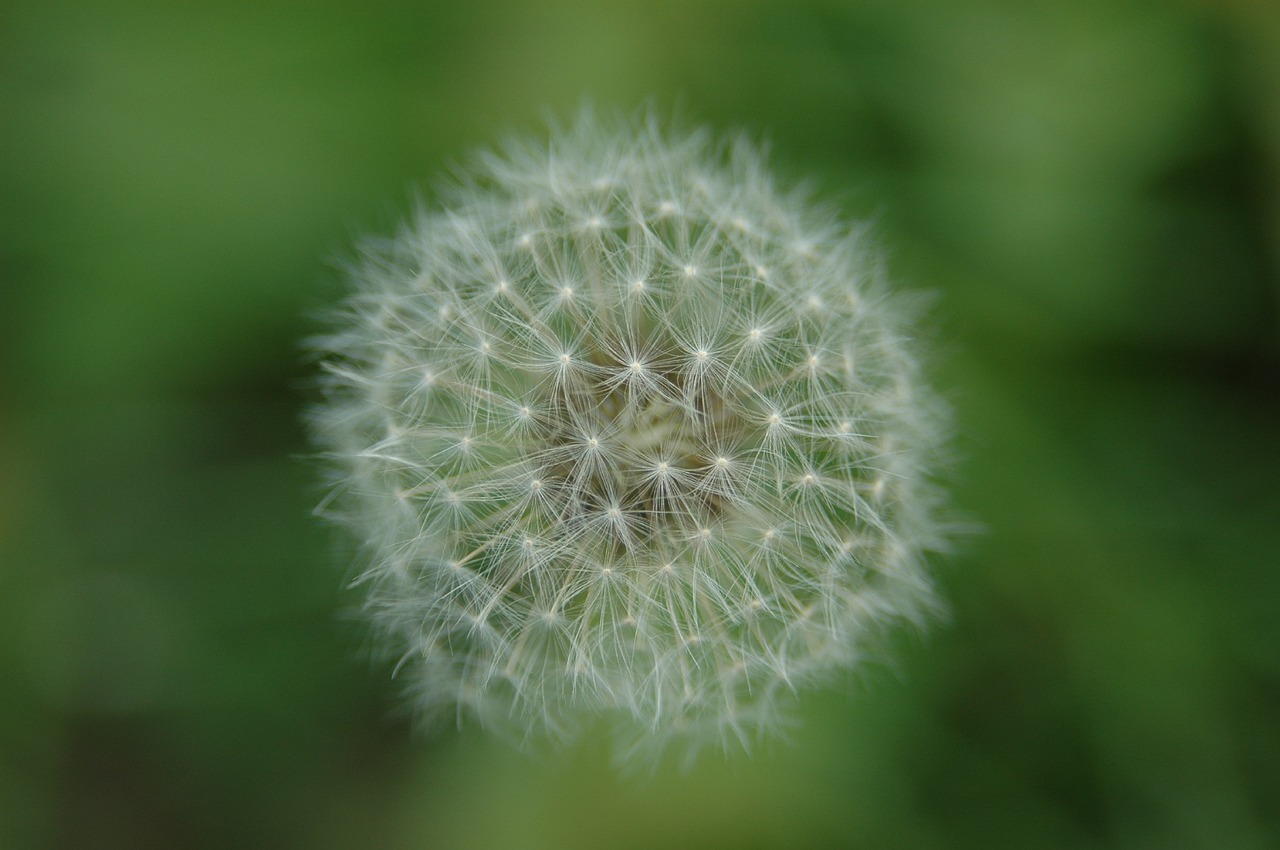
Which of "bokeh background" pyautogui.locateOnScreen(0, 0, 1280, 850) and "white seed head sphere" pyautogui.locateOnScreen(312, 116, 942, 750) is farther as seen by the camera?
"bokeh background" pyautogui.locateOnScreen(0, 0, 1280, 850)

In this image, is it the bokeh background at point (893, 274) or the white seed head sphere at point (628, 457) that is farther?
the bokeh background at point (893, 274)

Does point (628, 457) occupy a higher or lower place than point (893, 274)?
lower

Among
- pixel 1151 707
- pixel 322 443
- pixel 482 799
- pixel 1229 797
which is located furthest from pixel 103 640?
pixel 1229 797

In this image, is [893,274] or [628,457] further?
[893,274]
